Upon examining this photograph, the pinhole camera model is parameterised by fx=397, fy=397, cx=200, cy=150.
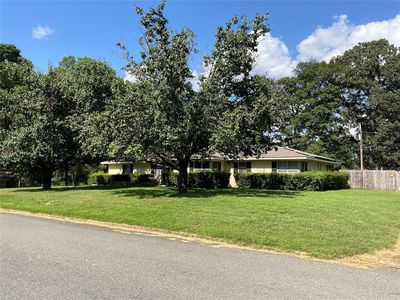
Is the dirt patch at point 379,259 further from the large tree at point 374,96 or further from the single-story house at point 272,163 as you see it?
the large tree at point 374,96

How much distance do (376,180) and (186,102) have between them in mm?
22299

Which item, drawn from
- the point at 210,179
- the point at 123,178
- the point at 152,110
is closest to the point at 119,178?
the point at 123,178

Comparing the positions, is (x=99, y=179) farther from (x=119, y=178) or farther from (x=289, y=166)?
(x=289, y=166)

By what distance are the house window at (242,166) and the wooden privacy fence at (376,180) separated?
9.05 meters

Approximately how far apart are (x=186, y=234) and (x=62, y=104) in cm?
1822

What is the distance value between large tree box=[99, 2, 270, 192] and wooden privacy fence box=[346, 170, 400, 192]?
17501mm

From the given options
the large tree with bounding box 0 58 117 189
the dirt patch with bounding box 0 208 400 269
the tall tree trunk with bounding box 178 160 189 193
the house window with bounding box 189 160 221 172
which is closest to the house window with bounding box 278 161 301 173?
the house window with bounding box 189 160 221 172

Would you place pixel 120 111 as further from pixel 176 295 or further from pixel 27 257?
pixel 176 295

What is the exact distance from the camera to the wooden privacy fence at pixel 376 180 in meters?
33.0

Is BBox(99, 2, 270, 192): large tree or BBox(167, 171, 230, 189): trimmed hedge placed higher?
BBox(99, 2, 270, 192): large tree

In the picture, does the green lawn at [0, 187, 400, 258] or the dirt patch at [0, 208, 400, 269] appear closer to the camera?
the dirt patch at [0, 208, 400, 269]

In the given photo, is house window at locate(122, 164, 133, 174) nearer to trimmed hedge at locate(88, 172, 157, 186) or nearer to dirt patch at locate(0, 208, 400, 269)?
trimmed hedge at locate(88, 172, 157, 186)

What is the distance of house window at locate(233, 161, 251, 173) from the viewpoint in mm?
36594

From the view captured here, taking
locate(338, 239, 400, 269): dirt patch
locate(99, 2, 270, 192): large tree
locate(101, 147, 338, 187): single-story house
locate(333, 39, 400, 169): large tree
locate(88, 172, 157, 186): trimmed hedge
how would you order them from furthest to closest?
1. locate(333, 39, 400, 169): large tree
2. locate(88, 172, 157, 186): trimmed hedge
3. locate(101, 147, 338, 187): single-story house
4. locate(99, 2, 270, 192): large tree
5. locate(338, 239, 400, 269): dirt patch
